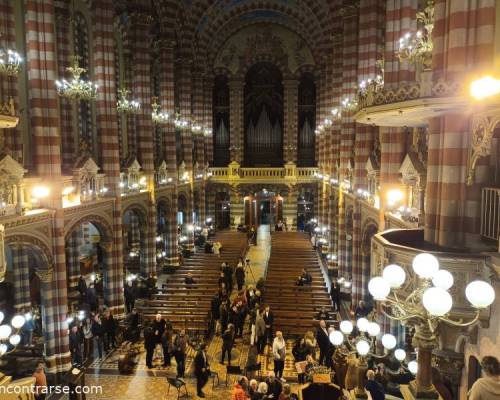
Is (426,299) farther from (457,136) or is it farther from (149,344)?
(149,344)

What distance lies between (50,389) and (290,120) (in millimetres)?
31246

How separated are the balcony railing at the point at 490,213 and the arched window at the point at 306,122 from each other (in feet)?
111

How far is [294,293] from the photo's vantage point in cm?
1894

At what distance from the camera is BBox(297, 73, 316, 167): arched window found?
40375 millimetres

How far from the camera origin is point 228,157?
4109 cm

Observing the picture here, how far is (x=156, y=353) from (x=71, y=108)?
1306 centimetres

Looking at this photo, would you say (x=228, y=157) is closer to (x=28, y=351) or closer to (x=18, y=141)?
(x=18, y=141)

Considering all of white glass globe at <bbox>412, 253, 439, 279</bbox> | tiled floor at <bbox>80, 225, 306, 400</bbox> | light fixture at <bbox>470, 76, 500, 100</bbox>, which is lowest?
tiled floor at <bbox>80, 225, 306, 400</bbox>

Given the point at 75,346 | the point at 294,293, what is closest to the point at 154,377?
the point at 75,346

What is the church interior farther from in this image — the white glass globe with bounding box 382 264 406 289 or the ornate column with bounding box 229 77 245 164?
the ornate column with bounding box 229 77 245 164

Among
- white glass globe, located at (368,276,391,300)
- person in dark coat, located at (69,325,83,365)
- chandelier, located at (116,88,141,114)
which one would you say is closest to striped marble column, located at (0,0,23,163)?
chandelier, located at (116,88,141,114)

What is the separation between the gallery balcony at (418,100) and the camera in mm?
6133

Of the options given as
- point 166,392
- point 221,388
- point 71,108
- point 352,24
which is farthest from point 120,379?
point 352,24

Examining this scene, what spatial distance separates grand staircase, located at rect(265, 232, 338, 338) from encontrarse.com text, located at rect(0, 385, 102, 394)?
22.6ft
